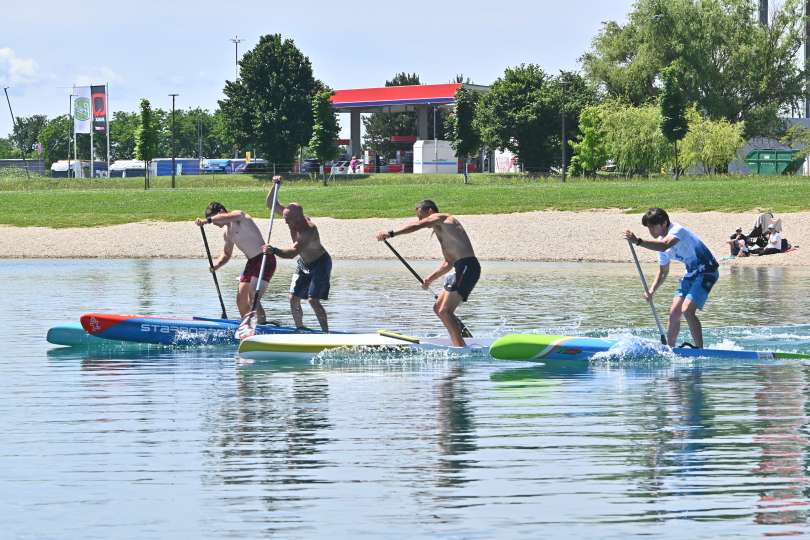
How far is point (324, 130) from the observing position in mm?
86500

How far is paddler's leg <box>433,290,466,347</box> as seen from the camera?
16.8m

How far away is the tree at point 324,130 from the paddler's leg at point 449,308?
230ft

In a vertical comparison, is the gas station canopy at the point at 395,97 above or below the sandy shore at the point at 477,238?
above

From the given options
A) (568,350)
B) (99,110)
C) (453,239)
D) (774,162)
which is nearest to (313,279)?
(453,239)

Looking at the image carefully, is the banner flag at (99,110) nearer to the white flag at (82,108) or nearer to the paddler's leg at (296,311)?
the white flag at (82,108)

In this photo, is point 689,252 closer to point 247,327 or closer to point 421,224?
point 421,224

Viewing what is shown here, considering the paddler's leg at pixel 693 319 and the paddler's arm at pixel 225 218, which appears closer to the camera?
the paddler's leg at pixel 693 319

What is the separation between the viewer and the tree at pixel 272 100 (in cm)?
9594

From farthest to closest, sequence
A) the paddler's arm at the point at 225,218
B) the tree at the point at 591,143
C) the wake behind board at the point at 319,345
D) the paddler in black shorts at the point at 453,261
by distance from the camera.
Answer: the tree at the point at 591,143 → the paddler's arm at the point at 225,218 → the wake behind board at the point at 319,345 → the paddler in black shorts at the point at 453,261

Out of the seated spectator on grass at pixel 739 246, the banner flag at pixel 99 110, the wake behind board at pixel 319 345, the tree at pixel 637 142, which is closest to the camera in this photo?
the wake behind board at pixel 319 345

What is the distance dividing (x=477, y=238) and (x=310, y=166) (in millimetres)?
51250

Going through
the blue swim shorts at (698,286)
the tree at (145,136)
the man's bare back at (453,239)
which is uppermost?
the tree at (145,136)

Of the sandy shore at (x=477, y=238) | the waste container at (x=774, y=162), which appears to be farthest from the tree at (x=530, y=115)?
the sandy shore at (x=477, y=238)

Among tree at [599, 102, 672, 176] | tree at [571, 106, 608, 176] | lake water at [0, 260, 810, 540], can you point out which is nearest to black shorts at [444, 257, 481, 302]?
lake water at [0, 260, 810, 540]
